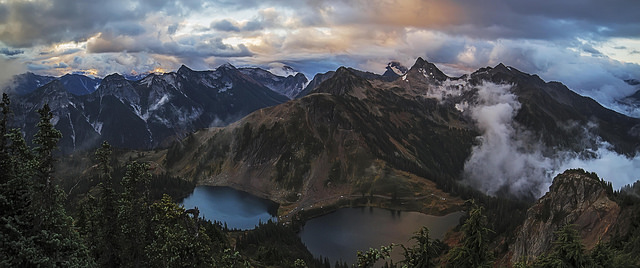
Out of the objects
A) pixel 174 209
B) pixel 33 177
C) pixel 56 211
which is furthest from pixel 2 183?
pixel 174 209

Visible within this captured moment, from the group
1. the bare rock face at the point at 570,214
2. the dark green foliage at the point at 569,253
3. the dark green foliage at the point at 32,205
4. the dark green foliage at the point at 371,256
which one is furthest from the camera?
the bare rock face at the point at 570,214

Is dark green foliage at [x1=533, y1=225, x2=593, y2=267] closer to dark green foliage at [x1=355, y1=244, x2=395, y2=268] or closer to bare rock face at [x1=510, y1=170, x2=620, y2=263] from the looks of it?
dark green foliage at [x1=355, y1=244, x2=395, y2=268]

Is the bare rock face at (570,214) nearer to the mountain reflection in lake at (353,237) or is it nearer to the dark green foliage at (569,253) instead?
the mountain reflection in lake at (353,237)

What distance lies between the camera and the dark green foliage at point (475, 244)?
21.0 meters

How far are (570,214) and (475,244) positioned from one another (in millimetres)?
99066

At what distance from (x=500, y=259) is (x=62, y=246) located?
122964 millimetres

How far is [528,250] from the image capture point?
342 ft

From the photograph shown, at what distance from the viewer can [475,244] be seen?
21438 millimetres

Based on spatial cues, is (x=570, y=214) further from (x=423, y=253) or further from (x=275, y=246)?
(x=275, y=246)

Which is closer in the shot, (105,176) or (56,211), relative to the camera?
(56,211)

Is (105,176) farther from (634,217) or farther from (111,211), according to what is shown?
(634,217)

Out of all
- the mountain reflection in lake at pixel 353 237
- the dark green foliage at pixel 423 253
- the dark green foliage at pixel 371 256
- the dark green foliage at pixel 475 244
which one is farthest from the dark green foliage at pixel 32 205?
the mountain reflection in lake at pixel 353 237

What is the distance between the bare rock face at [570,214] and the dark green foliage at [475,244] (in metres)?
83.7

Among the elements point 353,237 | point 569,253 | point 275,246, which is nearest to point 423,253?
point 569,253
